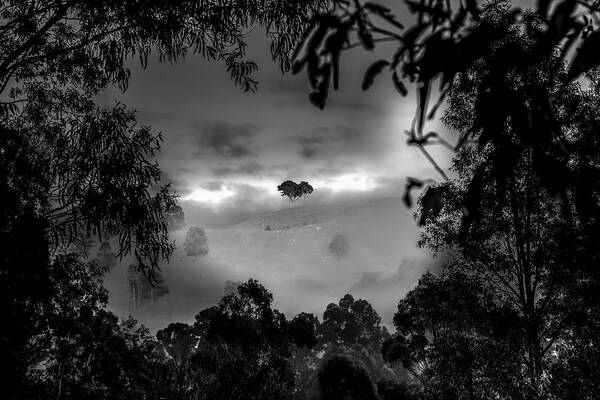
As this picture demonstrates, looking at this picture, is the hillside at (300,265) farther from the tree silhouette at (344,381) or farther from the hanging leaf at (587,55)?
the hanging leaf at (587,55)

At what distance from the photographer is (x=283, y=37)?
640 cm

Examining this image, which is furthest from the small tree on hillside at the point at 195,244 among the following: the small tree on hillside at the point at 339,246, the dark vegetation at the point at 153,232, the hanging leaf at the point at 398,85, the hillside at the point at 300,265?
the hanging leaf at the point at 398,85

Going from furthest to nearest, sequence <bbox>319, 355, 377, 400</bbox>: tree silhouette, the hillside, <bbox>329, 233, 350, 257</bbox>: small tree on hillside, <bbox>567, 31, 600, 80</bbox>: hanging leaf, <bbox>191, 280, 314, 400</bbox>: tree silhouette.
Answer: <bbox>329, 233, 350, 257</bbox>: small tree on hillside
the hillside
<bbox>319, 355, 377, 400</bbox>: tree silhouette
<bbox>191, 280, 314, 400</bbox>: tree silhouette
<bbox>567, 31, 600, 80</bbox>: hanging leaf

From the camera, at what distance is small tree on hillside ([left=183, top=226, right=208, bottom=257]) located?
98.6m

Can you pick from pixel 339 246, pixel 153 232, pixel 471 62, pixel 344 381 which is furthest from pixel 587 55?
pixel 339 246

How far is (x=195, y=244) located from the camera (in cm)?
9894

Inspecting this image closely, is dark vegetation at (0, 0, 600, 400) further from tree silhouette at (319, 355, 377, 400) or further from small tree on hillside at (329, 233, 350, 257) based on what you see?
small tree on hillside at (329, 233, 350, 257)

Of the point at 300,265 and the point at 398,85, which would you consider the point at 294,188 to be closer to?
the point at 300,265

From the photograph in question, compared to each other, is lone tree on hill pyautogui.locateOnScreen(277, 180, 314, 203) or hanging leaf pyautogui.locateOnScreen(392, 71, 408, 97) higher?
lone tree on hill pyautogui.locateOnScreen(277, 180, 314, 203)

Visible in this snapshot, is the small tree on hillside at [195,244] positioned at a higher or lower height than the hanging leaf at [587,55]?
higher

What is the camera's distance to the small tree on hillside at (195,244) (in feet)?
323

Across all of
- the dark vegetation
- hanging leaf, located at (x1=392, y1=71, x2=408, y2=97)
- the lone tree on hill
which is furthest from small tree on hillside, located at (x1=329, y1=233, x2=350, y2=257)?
hanging leaf, located at (x1=392, y1=71, x2=408, y2=97)

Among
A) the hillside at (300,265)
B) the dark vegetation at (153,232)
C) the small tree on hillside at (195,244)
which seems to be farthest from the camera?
the small tree on hillside at (195,244)

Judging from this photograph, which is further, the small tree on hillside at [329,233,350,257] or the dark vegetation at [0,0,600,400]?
the small tree on hillside at [329,233,350,257]
